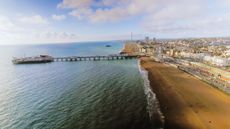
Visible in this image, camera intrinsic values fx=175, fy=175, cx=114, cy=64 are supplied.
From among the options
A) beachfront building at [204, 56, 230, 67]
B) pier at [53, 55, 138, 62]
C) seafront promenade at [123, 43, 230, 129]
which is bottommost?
seafront promenade at [123, 43, 230, 129]

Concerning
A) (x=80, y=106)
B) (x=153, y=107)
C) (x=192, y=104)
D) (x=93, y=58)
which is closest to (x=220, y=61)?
(x=192, y=104)

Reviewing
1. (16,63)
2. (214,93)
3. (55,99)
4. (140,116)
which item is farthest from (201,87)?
(16,63)

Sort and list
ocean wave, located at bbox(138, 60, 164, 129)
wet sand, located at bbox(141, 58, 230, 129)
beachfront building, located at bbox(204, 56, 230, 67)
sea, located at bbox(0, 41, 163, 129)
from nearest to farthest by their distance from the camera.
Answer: wet sand, located at bbox(141, 58, 230, 129) < sea, located at bbox(0, 41, 163, 129) < ocean wave, located at bbox(138, 60, 164, 129) < beachfront building, located at bbox(204, 56, 230, 67)

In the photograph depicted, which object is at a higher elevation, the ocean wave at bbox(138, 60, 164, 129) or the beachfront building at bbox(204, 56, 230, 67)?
the beachfront building at bbox(204, 56, 230, 67)

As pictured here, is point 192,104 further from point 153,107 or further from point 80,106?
point 80,106

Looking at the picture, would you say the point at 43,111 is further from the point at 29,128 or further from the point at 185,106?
the point at 185,106

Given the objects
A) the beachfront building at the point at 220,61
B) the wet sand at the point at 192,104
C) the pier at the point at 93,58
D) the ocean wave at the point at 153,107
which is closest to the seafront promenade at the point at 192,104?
the wet sand at the point at 192,104

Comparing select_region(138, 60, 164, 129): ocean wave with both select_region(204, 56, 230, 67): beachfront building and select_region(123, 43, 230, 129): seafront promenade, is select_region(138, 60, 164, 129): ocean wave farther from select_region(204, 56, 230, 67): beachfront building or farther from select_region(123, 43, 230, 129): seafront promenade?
select_region(204, 56, 230, 67): beachfront building

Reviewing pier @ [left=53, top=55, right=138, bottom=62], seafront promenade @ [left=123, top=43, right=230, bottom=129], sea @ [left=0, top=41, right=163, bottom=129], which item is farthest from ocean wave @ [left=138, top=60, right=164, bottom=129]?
pier @ [left=53, top=55, right=138, bottom=62]

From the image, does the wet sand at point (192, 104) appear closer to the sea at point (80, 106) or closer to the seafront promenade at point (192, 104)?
the seafront promenade at point (192, 104)
